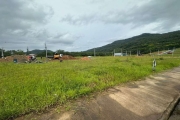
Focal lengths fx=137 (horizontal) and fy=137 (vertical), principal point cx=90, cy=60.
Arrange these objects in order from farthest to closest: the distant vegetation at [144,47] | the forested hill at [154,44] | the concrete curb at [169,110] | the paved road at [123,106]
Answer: the forested hill at [154,44] < the distant vegetation at [144,47] < the concrete curb at [169,110] < the paved road at [123,106]

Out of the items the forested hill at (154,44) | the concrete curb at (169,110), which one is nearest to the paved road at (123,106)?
the concrete curb at (169,110)

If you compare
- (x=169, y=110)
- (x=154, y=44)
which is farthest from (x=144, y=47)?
(x=169, y=110)

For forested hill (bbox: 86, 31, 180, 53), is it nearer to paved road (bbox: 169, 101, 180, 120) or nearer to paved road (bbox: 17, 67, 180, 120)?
paved road (bbox: 17, 67, 180, 120)

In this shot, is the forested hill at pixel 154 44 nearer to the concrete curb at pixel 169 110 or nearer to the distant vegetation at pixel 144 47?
the distant vegetation at pixel 144 47

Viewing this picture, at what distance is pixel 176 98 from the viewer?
228 inches

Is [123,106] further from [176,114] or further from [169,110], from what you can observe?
[176,114]

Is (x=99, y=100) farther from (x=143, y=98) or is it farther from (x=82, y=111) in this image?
(x=143, y=98)

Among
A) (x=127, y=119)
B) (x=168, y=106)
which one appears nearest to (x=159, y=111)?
(x=168, y=106)

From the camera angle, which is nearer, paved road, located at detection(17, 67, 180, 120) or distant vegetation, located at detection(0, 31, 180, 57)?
paved road, located at detection(17, 67, 180, 120)

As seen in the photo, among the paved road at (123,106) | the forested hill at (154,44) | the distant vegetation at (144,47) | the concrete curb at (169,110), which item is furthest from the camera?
the forested hill at (154,44)

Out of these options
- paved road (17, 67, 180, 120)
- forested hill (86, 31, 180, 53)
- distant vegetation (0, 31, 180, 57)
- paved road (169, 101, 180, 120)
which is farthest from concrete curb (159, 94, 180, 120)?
forested hill (86, 31, 180, 53)

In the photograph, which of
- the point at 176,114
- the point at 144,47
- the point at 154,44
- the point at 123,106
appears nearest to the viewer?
the point at 176,114

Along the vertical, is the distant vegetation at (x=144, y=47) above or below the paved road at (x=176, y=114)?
above

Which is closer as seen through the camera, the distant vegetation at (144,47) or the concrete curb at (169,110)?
the concrete curb at (169,110)
